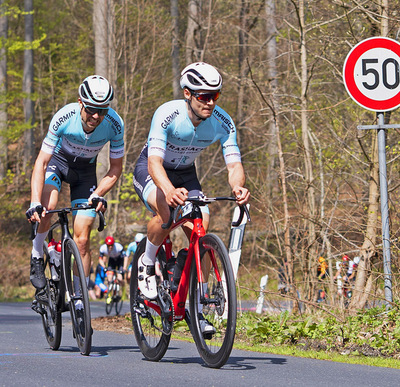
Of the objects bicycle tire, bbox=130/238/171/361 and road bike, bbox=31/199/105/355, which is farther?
road bike, bbox=31/199/105/355

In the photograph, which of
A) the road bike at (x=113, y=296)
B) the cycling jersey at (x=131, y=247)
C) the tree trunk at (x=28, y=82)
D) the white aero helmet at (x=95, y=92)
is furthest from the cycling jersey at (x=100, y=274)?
the tree trunk at (x=28, y=82)

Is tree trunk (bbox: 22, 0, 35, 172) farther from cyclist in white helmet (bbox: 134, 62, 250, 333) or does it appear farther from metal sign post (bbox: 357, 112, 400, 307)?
cyclist in white helmet (bbox: 134, 62, 250, 333)

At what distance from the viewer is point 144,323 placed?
7.29 meters

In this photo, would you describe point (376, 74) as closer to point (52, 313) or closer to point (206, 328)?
point (206, 328)

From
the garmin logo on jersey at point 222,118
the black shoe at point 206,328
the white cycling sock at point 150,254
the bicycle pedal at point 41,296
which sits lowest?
the black shoe at point 206,328

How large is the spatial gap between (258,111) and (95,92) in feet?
27.5

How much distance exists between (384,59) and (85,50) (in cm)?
3106

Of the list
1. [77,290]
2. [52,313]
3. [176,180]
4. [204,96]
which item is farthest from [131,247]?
[204,96]

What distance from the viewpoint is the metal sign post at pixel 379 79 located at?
841 centimetres

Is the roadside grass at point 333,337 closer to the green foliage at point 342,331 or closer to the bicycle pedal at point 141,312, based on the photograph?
the green foliage at point 342,331

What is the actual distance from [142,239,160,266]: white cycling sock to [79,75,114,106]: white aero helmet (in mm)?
1334

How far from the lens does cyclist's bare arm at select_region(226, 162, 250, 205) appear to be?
6075mm

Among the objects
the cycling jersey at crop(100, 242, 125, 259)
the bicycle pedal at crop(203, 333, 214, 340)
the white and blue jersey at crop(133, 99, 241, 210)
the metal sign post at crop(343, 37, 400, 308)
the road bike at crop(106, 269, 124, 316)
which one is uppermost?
the metal sign post at crop(343, 37, 400, 308)

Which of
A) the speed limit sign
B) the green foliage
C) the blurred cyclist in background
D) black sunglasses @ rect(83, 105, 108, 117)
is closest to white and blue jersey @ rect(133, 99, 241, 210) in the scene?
black sunglasses @ rect(83, 105, 108, 117)
